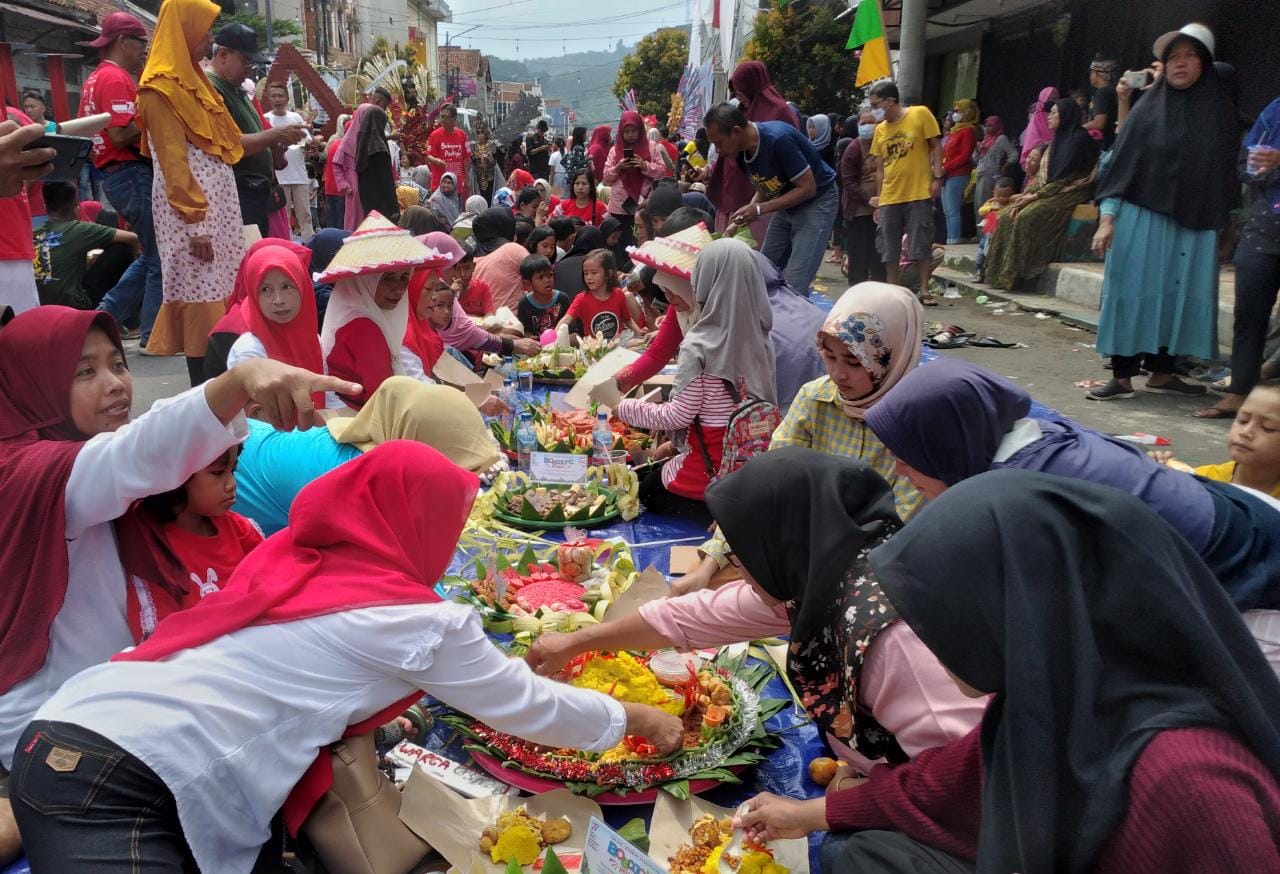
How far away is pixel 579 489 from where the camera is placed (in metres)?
3.75

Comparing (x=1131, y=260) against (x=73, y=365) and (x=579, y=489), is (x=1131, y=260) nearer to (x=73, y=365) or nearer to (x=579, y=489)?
(x=579, y=489)

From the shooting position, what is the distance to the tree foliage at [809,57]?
1722 cm

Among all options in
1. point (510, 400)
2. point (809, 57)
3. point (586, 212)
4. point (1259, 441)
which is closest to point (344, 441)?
point (510, 400)

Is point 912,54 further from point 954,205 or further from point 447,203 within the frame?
point 447,203

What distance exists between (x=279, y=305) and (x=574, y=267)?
3.82 m

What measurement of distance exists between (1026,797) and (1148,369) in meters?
5.17

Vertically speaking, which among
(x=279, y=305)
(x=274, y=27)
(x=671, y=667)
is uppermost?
(x=274, y=27)

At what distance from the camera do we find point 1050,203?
28.2ft

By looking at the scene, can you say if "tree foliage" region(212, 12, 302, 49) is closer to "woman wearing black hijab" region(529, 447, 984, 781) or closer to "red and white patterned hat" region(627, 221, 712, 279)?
"red and white patterned hat" region(627, 221, 712, 279)

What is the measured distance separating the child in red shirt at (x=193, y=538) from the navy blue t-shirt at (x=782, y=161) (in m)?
4.52

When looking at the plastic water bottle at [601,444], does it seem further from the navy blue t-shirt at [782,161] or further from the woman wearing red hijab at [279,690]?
the navy blue t-shirt at [782,161]

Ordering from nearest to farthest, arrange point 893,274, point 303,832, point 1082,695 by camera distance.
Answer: point 1082,695, point 303,832, point 893,274

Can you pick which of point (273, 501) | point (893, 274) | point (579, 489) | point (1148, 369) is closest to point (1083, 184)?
point (893, 274)

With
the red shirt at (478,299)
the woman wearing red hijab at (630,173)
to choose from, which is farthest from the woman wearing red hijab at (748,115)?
the woman wearing red hijab at (630,173)
